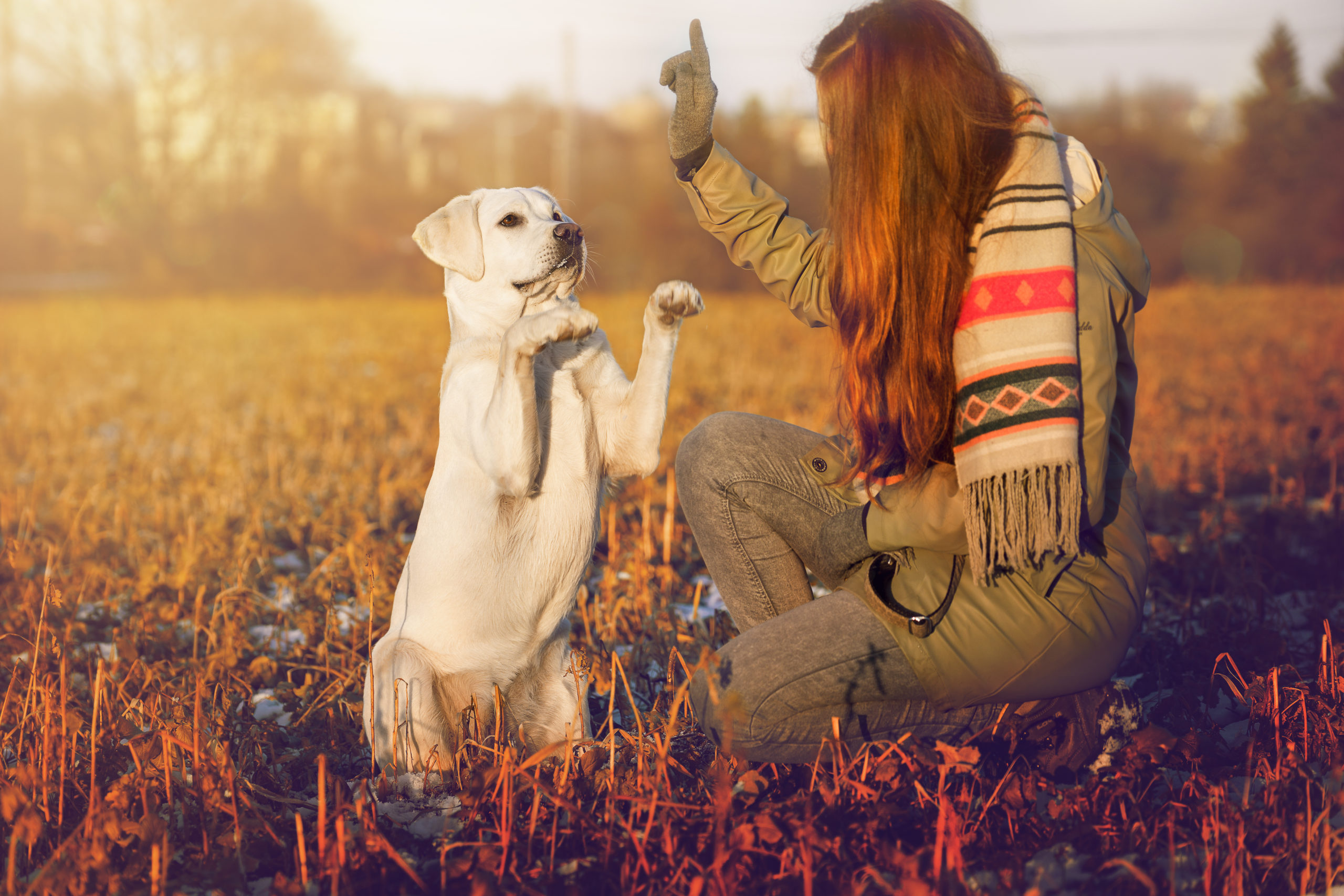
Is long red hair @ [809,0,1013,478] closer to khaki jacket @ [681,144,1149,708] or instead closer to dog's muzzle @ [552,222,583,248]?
khaki jacket @ [681,144,1149,708]

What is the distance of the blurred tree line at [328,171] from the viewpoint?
905 inches

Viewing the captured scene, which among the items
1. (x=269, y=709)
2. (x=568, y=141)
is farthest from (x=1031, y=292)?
(x=568, y=141)

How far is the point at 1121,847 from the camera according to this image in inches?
73.9

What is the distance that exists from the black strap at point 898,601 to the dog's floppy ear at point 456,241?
1301 mm

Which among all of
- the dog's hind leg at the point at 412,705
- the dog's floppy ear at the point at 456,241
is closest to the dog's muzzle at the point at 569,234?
the dog's floppy ear at the point at 456,241

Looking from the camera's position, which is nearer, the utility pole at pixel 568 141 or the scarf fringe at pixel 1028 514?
the scarf fringe at pixel 1028 514

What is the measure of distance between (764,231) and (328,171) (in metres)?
27.7

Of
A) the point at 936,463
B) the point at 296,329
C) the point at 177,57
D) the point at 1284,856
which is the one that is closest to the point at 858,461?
the point at 936,463

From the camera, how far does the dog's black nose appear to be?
8.38 feet

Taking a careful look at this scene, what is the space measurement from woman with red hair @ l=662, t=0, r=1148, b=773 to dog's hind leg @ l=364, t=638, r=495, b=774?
61 centimetres

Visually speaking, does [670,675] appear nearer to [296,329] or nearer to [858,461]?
[858,461]

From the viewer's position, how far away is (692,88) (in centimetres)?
239

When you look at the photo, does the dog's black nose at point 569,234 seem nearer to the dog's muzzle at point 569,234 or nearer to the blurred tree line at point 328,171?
the dog's muzzle at point 569,234

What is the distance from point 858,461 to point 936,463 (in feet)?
0.59
